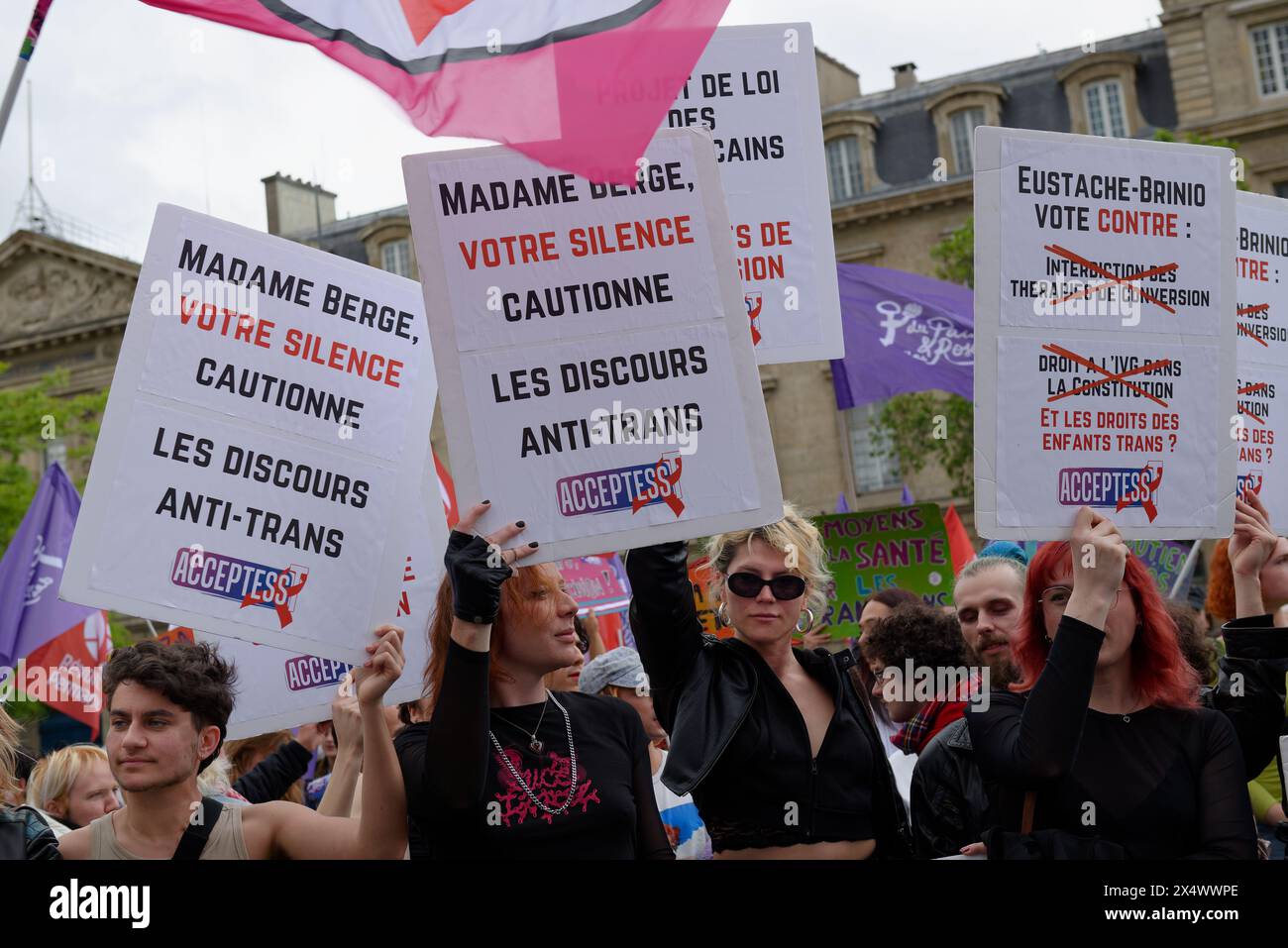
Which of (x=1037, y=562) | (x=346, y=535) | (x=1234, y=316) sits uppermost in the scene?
(x=1234, y=316)

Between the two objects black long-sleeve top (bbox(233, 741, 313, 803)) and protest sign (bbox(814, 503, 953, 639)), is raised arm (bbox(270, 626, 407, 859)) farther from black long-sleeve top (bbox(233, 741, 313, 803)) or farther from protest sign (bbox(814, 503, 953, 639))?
protest sign (bbox(814, 503, 953, 639))

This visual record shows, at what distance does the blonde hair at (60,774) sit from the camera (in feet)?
17.6

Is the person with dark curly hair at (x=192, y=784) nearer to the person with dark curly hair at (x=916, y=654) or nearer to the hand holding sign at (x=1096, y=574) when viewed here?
the hand holding sign at (x=1096, y=574)

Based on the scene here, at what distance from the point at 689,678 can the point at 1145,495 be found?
125 cm

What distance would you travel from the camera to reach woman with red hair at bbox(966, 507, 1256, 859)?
3.16 metres

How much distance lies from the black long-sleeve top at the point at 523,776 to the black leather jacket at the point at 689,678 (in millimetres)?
138

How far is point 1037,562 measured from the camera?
3570mm

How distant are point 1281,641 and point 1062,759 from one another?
0.92m
